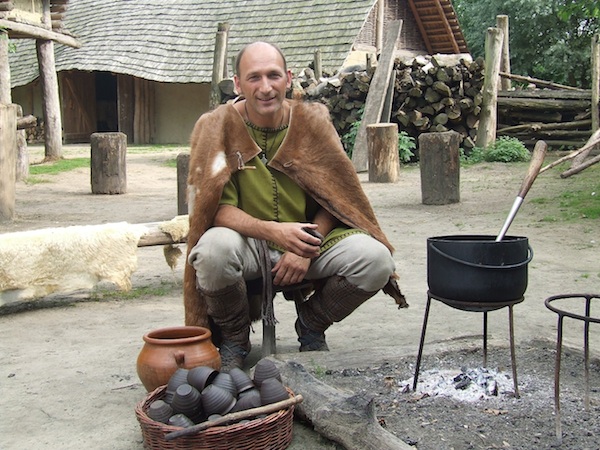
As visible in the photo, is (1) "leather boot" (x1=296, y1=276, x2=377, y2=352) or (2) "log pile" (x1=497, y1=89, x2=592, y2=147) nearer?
(1) "leather boot" (x1=296, y1=276, x2=377, y2=352)

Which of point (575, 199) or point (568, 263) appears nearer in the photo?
point (568, 263)

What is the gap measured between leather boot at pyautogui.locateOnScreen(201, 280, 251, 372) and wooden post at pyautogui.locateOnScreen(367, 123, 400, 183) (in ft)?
26.1

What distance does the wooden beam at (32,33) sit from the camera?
1343 cm

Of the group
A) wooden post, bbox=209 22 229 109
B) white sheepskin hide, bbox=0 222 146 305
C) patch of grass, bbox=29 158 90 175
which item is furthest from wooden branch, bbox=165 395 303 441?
wooden post, bbox=209 22 229 109

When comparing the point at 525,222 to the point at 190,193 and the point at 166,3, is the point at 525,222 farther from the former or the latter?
the point at 166,3

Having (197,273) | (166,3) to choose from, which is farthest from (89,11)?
(197,273)

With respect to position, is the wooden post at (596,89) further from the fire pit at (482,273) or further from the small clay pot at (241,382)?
the small clay pot at (241,382)

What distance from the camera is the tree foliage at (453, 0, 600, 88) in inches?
961

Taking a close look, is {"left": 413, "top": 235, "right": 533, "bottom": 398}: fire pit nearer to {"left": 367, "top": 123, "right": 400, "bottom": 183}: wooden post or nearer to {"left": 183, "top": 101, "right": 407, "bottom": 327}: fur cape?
{"left": 183, "top": 101, "right": 407, "bottom": 327}: fur cape

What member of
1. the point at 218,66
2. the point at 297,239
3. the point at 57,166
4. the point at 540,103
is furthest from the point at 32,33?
the point at 297,239

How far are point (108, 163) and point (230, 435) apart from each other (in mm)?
8624

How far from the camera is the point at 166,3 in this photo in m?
24.9

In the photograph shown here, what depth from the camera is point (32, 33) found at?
561 inches

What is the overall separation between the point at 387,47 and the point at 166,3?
13.1 metres
